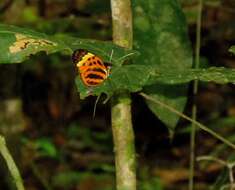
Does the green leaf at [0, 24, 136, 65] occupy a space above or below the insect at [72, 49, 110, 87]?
above

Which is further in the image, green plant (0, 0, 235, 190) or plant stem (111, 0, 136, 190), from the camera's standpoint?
plant stem (111, 0, 136, 190)

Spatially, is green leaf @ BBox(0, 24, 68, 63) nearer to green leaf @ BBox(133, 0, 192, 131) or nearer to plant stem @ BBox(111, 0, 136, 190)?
plant stem @ BBox(111, 0, 136, 190)

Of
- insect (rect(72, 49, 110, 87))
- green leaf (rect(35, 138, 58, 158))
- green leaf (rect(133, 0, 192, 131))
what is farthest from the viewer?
green leaf (rect(35, 138, 58, 158))

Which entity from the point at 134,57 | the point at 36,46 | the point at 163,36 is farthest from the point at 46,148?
the point at 36,46

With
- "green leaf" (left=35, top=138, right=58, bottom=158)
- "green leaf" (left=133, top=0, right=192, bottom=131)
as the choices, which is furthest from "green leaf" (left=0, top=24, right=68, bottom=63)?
"green leaf" (left=35, top=138, right=58, bottom=158)

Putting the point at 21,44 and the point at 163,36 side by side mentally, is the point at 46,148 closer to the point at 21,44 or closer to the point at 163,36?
the point at 163,36

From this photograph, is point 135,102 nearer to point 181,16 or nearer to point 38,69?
point 38,69
